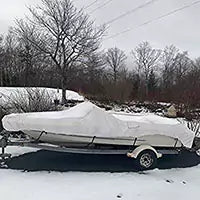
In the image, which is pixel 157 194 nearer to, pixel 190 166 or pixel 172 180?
pixel 172 180

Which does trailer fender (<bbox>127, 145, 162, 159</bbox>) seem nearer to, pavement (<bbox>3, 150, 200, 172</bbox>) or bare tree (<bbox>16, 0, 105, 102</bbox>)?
pavement (<bbox>3, 150, 200, 172</bbox>)

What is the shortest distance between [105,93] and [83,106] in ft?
53.9

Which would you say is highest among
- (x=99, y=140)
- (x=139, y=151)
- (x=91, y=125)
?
(x=91, y=125)

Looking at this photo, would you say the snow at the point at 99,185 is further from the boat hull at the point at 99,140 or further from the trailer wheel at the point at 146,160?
the boat hull at the point at 99,140

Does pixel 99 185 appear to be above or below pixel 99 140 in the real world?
below

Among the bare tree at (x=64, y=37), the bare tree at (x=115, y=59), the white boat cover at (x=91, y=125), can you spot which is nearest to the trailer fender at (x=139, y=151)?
the white boat cover at (x=91, y=125)

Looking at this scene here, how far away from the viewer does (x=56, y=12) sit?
25734mm

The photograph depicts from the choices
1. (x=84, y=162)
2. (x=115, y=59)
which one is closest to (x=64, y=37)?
(x=84, y=162)

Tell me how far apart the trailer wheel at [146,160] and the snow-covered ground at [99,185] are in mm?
161

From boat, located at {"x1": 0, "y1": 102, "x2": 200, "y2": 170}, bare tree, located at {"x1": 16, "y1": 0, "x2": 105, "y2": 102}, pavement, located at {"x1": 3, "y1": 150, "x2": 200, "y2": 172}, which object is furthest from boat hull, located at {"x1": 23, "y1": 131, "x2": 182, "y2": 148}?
bare tree, located at {"x1": 16, "y1": 0, "x2": 105, "y2": 102}

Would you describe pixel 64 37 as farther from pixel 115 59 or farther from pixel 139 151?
pixel 115 59

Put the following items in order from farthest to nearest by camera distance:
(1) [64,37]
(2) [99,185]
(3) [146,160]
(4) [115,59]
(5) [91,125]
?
1. (4) [115,59]
2. (1) [64,37]
3. (3) [146,160]
4. (5) [91,125]
5. (2) [99,185]

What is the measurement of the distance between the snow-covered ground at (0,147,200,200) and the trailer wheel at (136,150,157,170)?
0.16m

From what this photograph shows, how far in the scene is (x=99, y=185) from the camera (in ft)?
16.8
